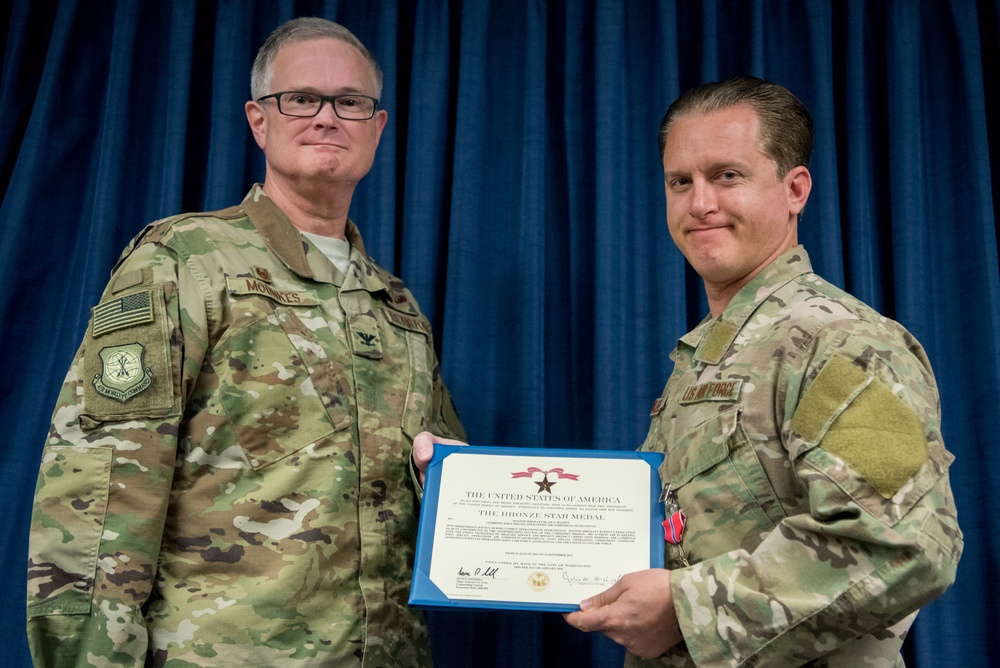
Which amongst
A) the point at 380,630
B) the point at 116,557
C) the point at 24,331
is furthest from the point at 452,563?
the point at 24,331

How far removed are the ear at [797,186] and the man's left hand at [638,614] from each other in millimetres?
770

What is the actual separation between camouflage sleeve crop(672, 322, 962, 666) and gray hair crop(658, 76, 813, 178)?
0.49 meters

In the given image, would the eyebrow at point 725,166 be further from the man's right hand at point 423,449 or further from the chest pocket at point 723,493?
the man's right hand at point 423,449

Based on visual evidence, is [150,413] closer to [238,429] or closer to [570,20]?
[238,429]

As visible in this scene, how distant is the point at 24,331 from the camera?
8.30 ft

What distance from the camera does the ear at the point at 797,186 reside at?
1.83 metres

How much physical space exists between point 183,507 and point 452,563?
1.62 feet

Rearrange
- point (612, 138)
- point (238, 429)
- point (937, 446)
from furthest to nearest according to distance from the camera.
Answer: point (612, 138) < point (238, 429) < point (937, 446)

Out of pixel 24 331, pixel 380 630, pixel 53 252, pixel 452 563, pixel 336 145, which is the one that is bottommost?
pixel 380 630

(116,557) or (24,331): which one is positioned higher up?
(24,331)

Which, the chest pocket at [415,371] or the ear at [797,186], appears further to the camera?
the chest pocket at [415,371]

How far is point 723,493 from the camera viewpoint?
5.22ft
